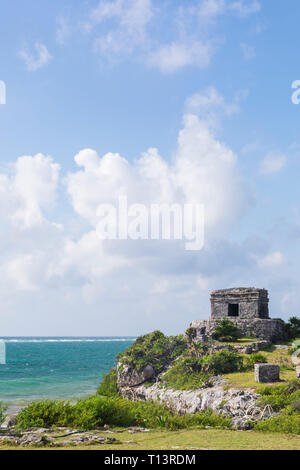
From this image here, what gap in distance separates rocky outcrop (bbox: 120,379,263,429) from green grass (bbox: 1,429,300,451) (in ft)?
7.27

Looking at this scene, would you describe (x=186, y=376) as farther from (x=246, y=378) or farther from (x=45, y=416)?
(x=45, y=416)

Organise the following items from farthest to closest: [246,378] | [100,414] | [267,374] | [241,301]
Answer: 1. [241,301]
2. [246,378]
3. [267,374]
4. [100,414]

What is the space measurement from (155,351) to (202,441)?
19.2 m

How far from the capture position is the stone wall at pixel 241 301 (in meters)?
35.8

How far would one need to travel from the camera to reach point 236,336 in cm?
3347

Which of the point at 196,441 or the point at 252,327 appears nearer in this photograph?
the point at 196,441

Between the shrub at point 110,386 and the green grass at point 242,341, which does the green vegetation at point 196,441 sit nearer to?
the green grass at point 242,341

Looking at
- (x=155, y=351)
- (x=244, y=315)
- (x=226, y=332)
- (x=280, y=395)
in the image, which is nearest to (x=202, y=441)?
(x=280, y=395)

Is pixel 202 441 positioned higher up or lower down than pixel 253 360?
lower down

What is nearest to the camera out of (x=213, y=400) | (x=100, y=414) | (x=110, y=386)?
(x=100, y=414)

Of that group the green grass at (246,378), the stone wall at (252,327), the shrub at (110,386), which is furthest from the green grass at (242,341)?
the shrub at (110,386)

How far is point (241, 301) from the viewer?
36156mm
